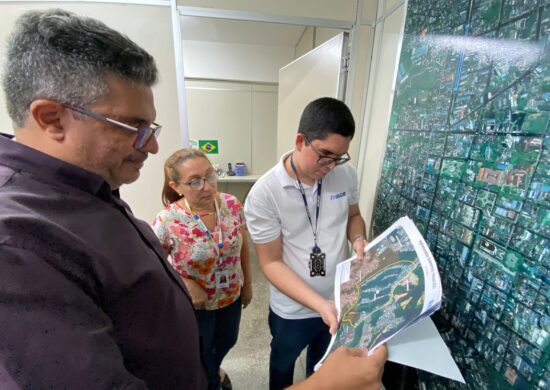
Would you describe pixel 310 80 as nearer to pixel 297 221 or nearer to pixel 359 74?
pixel 359 74

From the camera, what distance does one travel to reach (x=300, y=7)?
1508 millimetres

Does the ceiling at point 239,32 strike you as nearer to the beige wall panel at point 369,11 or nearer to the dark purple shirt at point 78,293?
the beige wall panel at point 369,11

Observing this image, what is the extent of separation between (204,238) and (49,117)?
2.71 ft

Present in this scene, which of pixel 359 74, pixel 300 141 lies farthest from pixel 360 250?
pixel 359 74

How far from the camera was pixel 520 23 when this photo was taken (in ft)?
1.73

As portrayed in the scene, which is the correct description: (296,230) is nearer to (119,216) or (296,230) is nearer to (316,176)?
(316,176)

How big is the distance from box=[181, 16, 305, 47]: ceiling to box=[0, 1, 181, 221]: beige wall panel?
3.99ft

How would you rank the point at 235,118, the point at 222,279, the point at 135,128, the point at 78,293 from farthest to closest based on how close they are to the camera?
the point at 235,118, the point at 222,279, the point at 135,128, the point at 78,293

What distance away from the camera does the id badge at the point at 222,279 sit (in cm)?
124

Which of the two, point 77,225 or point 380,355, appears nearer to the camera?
point 77,225

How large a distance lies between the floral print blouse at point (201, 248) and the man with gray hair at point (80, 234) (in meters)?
0.59

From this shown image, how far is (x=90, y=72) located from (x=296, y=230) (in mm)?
806

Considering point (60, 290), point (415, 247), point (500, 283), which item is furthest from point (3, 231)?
point (500, 283)

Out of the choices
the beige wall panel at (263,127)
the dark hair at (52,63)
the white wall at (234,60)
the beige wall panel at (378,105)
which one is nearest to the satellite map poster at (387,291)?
the beige wall panel at (378,105)
